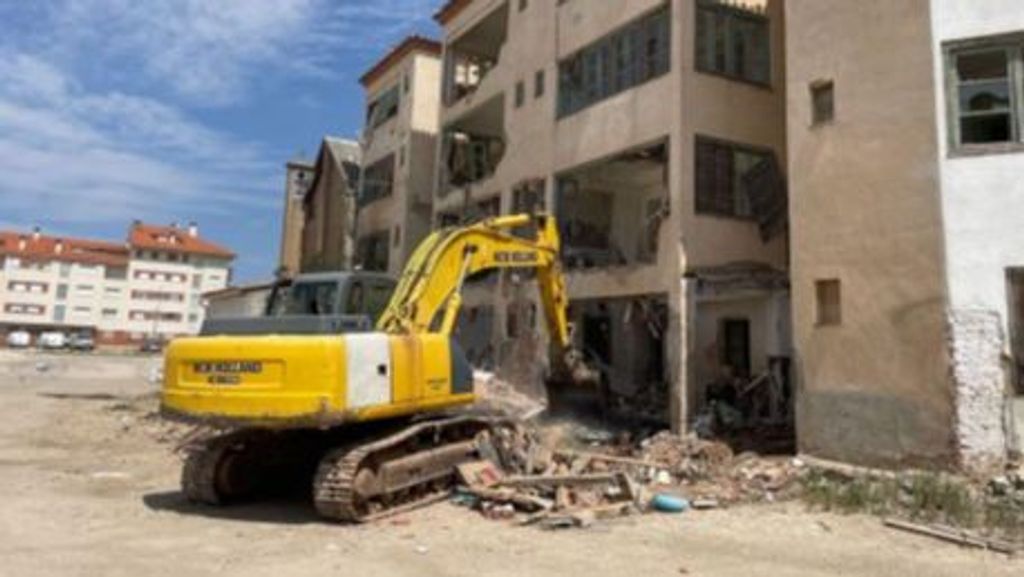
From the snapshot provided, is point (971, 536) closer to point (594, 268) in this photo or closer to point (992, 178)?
point (992, 178)

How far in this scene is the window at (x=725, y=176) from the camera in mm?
18297

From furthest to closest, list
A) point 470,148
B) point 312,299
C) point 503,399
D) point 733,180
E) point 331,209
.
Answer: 1. point 331,209
2. point 470,148
3. point 733,180
4. point 503,399
5. point 312,299

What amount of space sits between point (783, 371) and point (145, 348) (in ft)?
290

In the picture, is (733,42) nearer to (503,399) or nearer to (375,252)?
(503,399)

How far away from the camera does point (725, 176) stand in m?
18.7

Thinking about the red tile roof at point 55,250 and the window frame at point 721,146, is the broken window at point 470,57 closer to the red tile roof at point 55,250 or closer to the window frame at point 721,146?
the window frame at point 721,146

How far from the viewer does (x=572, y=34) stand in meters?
22.5

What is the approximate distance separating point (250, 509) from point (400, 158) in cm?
2329

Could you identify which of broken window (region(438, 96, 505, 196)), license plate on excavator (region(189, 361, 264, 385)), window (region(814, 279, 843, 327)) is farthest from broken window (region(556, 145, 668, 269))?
license plate on excavator (region(189, 361, 264, 385))

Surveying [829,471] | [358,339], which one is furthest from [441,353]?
[829,471]

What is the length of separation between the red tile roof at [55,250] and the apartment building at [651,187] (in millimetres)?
94147

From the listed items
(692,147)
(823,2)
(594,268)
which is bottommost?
(594,268)

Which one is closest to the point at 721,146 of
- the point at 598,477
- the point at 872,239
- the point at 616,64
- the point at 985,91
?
the point at 616,64

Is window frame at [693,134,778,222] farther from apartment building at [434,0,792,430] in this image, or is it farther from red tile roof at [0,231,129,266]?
red tile roof at [0,231,129,266]
